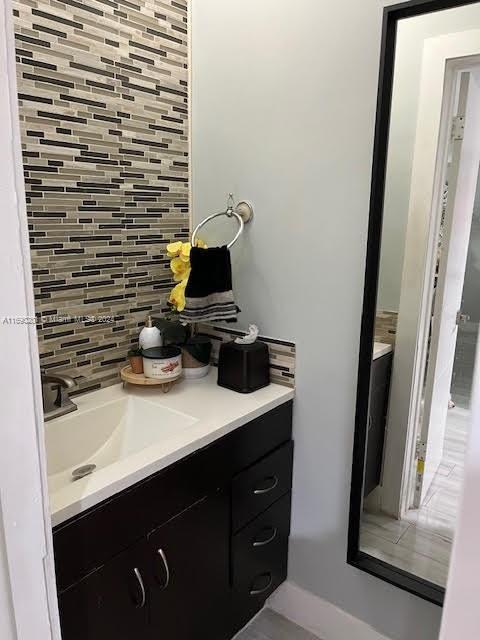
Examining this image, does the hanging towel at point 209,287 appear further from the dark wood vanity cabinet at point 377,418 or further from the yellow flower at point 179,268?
the dark wood vanity cabinet at point 377,418

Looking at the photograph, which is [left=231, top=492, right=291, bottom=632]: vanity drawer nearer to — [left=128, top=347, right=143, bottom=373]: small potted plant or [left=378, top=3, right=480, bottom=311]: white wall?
[left=128, top=347, right=143, bottom=373]: small potted plant

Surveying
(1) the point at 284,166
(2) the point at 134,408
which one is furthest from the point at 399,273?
(2) the point at 134,408

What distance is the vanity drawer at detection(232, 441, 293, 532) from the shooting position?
1416 mm

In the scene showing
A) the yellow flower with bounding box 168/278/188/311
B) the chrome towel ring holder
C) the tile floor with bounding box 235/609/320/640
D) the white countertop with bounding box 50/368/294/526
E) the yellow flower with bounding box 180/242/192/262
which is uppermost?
the chrome towel ring holder

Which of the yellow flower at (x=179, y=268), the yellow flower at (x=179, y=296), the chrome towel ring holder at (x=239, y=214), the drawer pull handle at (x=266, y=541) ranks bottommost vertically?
the drawer pull handle at (x=266, y=541)

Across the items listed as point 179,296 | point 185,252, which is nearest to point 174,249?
point 185,252

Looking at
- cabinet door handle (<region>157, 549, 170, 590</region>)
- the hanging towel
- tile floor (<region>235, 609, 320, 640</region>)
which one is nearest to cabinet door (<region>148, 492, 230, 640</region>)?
cabinet door handle (<region>157, 549, 170, 590</region>)

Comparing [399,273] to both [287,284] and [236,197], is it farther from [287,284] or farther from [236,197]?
[236,197]

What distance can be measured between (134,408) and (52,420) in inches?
10.2

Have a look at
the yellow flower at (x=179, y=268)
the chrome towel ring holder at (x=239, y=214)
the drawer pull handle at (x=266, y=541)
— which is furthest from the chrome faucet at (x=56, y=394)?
the drawer pull handle at (x=266, y=541)

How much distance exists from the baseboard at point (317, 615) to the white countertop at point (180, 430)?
0.75 meters

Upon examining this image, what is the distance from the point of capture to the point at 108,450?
140 centimetres

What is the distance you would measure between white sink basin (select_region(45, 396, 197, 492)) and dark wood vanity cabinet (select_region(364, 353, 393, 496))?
1.76ft

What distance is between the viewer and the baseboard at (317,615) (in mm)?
1588
